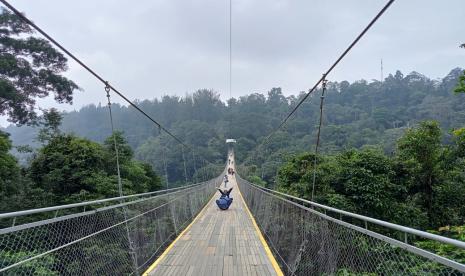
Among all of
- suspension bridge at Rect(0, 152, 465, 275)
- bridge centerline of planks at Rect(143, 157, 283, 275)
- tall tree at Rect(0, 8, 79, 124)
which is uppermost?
tall tree at Rect(0, 8, 79, 124)

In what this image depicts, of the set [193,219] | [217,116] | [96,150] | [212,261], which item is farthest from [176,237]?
[217,116]

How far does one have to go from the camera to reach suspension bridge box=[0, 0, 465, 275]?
2280 millimetres

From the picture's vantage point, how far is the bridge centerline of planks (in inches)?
182

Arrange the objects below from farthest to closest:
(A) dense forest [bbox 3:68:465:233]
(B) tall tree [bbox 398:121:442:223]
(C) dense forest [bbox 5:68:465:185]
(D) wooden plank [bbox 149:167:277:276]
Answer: (C) dense forest [bbox 5:68:465:185], (B) tall tree [bbox 398:121:442:223], (A) dense forest [bbox 3:68:465:233], (D) wooden plank [bbox 149:167:277:276]

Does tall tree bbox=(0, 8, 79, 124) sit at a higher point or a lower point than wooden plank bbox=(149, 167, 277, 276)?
higher

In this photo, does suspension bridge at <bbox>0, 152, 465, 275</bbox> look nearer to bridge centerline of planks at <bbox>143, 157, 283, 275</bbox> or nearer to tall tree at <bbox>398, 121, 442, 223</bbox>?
bridge centerline of planks at <bbox>143, 157, 283, 275</bbox>

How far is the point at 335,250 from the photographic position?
3.15 m

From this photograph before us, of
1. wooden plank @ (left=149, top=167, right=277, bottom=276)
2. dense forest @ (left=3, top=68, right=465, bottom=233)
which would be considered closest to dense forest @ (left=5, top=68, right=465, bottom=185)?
dense forest @ (left=3, top=68, right=465, bottom=233)

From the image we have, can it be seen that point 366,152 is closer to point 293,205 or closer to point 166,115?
point 293,205

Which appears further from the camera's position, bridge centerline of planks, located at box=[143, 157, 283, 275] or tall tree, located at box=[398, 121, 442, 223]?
tall tree, located at box=[398, 121, 442, 223]

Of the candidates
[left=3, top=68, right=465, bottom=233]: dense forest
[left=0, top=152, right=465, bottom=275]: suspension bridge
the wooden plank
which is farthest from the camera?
[left=3, top=68, right=465, bottom=233]: dense forest

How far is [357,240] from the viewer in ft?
8.72

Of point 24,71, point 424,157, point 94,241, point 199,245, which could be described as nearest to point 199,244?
point 199,245

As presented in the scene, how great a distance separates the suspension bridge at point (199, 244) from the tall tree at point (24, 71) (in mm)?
12658
